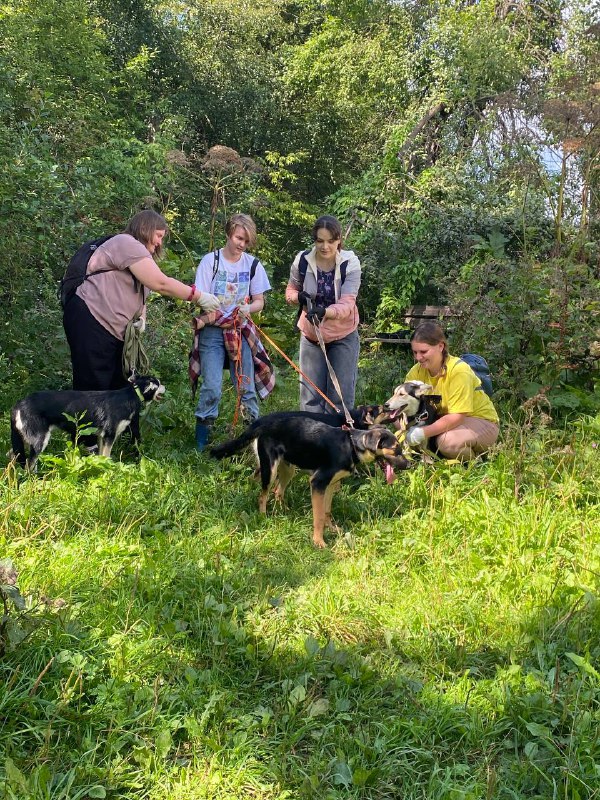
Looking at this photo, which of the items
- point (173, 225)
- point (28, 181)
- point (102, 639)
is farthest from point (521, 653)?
point (173, 225)

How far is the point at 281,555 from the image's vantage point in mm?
4328

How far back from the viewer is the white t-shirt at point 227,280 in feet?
18.9

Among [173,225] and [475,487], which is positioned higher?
[173,225]

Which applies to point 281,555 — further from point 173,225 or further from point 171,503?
point 173,225

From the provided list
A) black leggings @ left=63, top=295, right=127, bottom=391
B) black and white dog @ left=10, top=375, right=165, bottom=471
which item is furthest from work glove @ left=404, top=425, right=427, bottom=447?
black leggings @ left=63, top=295, right=127, bottom=391

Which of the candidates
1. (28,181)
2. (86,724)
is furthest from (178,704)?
(28,181)

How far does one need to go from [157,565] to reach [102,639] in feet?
2.42

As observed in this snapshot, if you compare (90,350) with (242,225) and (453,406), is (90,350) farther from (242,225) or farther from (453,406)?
(453,406)

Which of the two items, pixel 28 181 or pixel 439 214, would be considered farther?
pixel 439 214

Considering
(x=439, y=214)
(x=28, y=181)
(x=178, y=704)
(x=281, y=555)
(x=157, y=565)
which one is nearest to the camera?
(x=178, y=704)

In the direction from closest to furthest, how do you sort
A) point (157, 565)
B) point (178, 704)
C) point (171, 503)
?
point (178, 704) → point (157, 565) → point (171, 503)

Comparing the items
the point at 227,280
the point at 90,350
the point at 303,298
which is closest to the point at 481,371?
the point at 303,298

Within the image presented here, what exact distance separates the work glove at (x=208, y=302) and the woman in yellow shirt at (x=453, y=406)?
62.0 inches

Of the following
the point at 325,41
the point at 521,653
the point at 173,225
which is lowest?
the point at 521,653
